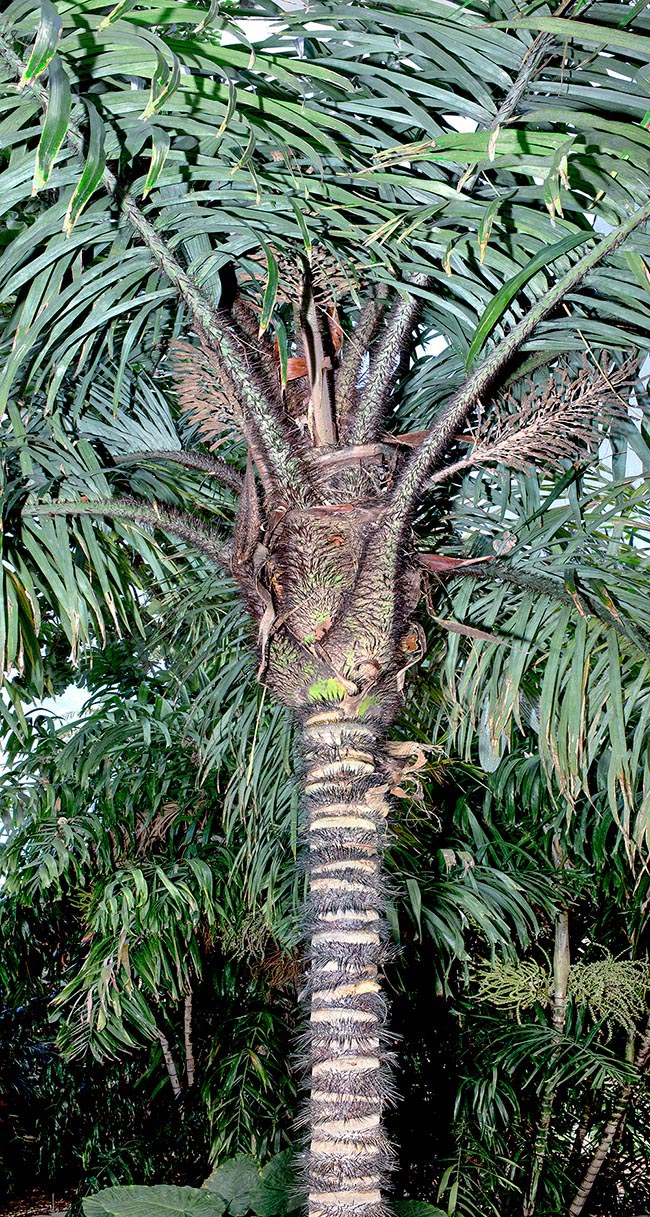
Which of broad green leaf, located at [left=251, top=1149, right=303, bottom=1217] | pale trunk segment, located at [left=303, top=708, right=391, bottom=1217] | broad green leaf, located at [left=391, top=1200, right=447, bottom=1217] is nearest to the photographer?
pale trunk segment, located at [left=303, top=708, right=391, bottom=1217]

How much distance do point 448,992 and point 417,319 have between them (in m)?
1.69

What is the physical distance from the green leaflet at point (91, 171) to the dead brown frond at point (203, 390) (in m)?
0.37

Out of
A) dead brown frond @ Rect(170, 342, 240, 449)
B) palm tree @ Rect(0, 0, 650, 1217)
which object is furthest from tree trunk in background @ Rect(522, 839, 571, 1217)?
dead brown frond @ Rect(170, 342, 240, 449)

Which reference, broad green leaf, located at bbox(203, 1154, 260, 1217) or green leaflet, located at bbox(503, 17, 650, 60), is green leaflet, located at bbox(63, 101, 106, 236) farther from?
broad green leaf, located at bbox(203, 1154, 260, 1217)

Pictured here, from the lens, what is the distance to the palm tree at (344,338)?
3.18 ft

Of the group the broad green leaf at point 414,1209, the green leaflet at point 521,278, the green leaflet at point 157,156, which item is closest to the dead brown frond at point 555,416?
the green leaflet at point 521,278

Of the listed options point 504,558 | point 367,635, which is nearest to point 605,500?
point 504,558

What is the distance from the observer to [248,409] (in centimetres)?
121

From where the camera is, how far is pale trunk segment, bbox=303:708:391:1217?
114 cm

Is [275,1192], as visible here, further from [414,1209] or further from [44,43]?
[44,43]

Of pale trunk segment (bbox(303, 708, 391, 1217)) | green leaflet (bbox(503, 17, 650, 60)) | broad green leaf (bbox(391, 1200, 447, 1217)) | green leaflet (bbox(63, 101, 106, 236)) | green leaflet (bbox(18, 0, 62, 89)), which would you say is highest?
green leaflet (bbox(503, 17, 650, 60))

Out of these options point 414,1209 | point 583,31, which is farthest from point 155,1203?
point 583,31

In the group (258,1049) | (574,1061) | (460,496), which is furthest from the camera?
(258,1049)

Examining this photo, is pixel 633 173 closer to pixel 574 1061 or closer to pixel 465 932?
pixel 574 1061
